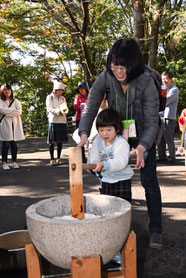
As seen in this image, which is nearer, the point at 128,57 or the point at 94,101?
the point at 128,57

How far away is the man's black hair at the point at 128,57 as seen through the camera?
2.60m

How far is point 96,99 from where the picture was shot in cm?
291

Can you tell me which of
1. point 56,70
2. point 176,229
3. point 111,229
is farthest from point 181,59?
point 111,229

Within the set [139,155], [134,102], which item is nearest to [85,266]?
[139,155]

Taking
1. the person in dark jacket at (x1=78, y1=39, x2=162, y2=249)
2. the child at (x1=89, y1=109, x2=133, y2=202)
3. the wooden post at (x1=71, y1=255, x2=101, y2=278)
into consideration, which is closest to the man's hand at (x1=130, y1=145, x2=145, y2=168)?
the person in dark jacket at (x1=78, y1=39, x2=162, y2=249)

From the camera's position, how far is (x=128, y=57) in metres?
2.60

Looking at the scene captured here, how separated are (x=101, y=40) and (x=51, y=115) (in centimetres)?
587

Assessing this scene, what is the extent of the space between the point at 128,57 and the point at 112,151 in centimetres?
80

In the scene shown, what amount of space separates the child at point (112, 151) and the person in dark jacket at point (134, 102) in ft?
0.33

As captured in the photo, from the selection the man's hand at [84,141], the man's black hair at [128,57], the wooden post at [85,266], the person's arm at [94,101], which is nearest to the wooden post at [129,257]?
the wooden post at [85,266]

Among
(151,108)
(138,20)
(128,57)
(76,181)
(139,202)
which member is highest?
(138,20)

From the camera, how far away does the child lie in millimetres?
2674

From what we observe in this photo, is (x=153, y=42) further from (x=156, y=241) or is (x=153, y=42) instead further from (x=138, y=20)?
(x=156, y=241)

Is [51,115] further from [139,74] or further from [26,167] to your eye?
[139,74]
